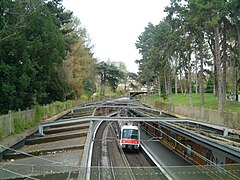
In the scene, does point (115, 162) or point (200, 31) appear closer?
point (115, 162)

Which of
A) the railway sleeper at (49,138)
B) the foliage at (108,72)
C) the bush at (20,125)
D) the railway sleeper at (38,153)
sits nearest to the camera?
the railway sleeper at (38,153)

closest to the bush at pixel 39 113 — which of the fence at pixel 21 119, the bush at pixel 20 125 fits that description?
the fence at pixel 21 119

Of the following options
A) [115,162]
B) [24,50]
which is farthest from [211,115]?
[24,50]

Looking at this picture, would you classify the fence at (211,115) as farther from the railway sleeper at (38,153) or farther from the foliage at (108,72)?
the foliage at (108,72)

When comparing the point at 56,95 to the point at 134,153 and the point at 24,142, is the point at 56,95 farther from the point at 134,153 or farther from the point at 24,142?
the point at 24,142

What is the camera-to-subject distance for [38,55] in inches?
925

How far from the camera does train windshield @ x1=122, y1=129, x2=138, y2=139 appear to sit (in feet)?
93.9

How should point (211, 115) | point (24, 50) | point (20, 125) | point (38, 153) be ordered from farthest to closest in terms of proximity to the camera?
1. point (211, 115)
2. point (20, 125)
3. point (24, 50)
4. point (38, 153)

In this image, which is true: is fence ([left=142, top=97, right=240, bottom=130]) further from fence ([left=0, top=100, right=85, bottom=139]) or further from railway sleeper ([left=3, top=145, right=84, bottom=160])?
fence ([left=0, top=100, right=85, bottom=139])

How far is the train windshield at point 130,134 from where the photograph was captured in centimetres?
2863

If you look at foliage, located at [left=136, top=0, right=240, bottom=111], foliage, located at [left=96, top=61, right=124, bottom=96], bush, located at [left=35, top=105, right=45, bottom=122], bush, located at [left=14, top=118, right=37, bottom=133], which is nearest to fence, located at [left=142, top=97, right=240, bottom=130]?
foliage, located at [left=136, top=0, right=240, bottom=111]

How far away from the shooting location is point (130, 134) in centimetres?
2875

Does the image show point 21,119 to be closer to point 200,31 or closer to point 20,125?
point 20,125

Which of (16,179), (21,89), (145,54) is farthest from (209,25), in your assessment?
(145,54)
